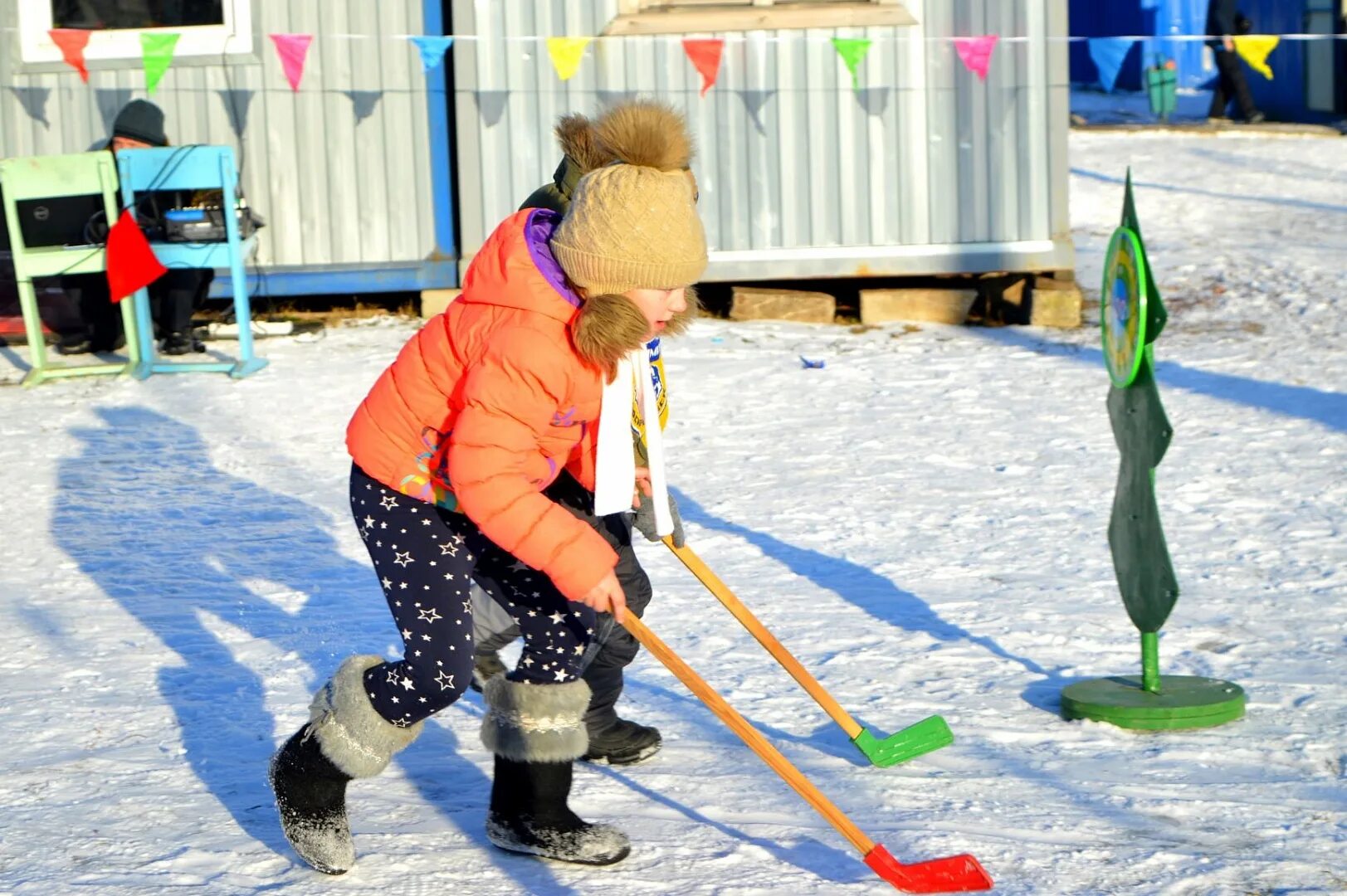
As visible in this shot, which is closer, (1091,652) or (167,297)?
(1091,652)

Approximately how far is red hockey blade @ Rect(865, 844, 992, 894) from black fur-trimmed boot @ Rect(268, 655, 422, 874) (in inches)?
36.6

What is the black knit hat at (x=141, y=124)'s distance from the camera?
8.58 metres

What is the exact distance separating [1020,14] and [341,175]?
395 centimetres

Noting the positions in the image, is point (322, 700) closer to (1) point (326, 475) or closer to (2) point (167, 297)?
(1) point (326, 475)

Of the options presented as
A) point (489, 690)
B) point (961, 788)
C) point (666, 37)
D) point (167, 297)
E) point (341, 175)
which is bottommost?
point (961, 788)

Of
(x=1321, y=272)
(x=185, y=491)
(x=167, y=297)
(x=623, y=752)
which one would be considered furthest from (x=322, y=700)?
(x=1321, y=272)

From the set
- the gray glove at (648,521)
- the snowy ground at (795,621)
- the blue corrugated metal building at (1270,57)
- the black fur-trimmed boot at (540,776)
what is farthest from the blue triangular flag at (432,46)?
the blue corrugated metal building at (1270,57)

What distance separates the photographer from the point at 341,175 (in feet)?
31.2

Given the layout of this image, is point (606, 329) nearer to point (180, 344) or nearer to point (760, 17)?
point (180, 344)

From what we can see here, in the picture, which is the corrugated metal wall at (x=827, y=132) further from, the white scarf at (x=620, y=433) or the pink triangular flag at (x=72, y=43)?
the white scarf at (x=620, y=433)

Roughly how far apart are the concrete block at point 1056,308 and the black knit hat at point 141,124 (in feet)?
15.9

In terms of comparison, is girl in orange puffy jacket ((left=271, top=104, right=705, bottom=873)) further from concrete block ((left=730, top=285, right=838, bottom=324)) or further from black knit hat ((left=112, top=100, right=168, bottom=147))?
concrete block ((left=730, top=285, right=838, bottom=324))

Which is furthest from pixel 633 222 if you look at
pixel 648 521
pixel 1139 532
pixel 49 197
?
pixel 49 197

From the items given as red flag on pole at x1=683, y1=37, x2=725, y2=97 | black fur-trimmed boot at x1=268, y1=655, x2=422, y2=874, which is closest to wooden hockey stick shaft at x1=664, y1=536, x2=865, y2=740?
black fur-trimmed boot at x1=268, y1=655, x2=422, y2=874
